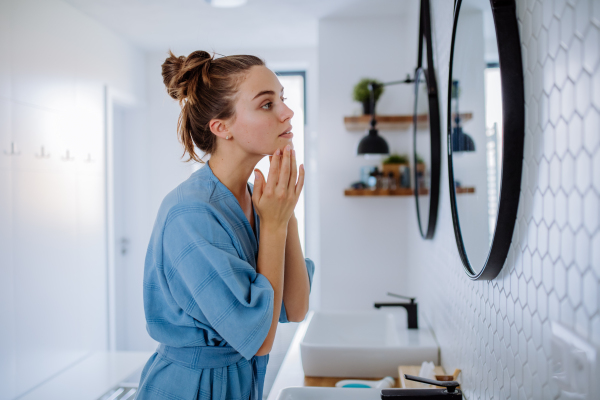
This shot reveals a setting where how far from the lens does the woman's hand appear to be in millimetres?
936

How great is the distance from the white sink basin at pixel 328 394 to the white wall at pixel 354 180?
168 cm

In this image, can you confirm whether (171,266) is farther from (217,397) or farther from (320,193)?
(320,193)

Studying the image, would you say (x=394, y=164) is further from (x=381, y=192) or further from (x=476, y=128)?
(x=476, y=128)

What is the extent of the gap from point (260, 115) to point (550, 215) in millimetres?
596

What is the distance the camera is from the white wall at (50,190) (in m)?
2.25

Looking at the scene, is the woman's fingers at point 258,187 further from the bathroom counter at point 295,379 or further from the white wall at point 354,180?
the white wall at point 354,180

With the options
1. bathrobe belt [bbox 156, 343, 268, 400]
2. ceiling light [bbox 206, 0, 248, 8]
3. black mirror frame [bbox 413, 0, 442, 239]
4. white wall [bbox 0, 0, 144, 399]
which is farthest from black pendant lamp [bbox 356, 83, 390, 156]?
white wall [bbox 0, 0, 144, 399]

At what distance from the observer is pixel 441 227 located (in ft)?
4.97

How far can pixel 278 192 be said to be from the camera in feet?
3.10

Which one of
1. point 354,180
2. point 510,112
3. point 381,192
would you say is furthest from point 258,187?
point 354,180

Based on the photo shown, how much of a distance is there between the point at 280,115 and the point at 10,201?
193cm

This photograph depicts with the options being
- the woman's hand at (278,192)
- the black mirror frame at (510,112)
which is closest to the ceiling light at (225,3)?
the woman's hand at (278,192)

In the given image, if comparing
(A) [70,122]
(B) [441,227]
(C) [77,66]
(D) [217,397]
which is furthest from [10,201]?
(B) [441,227]

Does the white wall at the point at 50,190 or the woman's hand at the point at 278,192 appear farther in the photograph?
Result: the white wall at the point at 50,190
